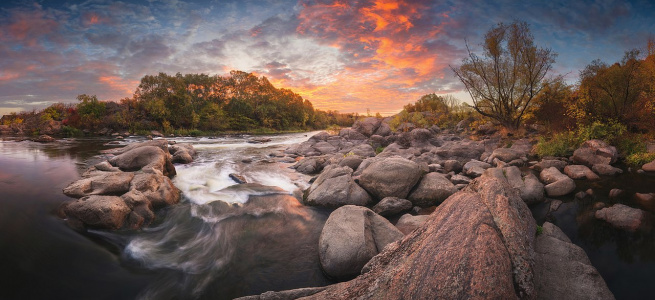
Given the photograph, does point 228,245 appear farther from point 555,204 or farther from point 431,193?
point 555,204

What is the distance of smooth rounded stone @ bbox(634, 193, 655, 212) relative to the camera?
742cm

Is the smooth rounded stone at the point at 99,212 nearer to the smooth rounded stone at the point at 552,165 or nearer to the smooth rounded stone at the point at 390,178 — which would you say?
the smooth rounded stone at the point at 390,178

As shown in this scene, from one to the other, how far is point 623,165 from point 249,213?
56.3 ft

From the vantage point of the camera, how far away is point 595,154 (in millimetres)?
11812

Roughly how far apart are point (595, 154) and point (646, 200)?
509 cm

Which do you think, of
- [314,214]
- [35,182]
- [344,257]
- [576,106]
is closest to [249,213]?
[314,214]

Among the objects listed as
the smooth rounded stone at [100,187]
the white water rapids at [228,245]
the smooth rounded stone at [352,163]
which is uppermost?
the smooth rounded stone at [352,163]

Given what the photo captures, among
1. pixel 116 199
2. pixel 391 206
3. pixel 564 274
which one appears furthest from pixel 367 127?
pixel 564 274

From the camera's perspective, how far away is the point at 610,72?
15289 mm

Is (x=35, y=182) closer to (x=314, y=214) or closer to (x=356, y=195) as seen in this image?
(x=314, y=214)

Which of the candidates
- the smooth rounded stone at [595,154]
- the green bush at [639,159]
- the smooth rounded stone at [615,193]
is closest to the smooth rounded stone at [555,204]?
the smooth rounded stone at [615,193]

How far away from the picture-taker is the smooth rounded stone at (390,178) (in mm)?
8129

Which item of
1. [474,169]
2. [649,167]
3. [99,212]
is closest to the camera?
[99,212]

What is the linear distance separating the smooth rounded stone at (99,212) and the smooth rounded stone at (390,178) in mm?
7049
